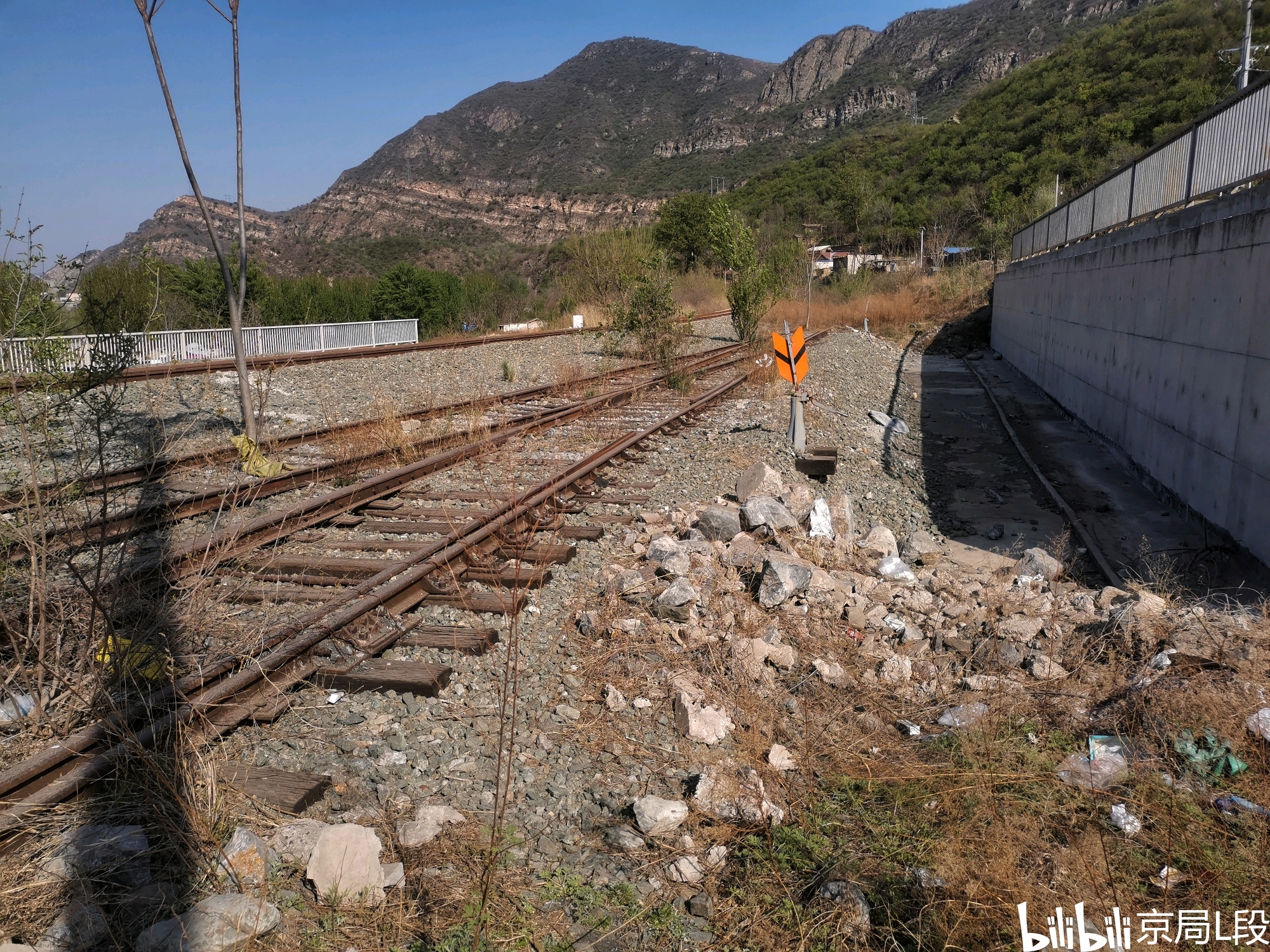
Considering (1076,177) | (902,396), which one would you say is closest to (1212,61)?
(1076,177)

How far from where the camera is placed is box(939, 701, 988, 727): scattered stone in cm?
426

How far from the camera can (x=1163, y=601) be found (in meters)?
5.24

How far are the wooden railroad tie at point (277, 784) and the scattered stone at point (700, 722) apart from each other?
5.34 feet

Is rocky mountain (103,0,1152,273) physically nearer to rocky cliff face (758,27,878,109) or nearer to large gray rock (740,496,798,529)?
rocky cliff face (758,27,878,109)

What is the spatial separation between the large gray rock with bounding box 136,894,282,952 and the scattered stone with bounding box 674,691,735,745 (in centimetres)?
195

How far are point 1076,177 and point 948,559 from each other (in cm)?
5692

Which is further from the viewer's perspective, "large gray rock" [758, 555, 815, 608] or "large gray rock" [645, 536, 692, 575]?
"large gray rock" [645, 536, 692, 575]

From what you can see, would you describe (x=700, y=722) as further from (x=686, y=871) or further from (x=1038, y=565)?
(x=1038, y=565)

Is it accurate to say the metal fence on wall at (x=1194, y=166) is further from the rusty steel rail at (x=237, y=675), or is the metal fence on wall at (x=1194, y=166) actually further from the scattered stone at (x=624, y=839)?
the scattered stone at (x=624, y=839)

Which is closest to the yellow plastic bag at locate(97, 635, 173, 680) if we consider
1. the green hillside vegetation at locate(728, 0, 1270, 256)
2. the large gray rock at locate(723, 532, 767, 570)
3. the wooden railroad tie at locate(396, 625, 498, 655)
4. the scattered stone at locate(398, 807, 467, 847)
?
the wooden railroad tie at locate(396, 625, 498, 655)

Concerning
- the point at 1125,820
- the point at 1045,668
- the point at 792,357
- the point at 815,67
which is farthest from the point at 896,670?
the point at 815,67

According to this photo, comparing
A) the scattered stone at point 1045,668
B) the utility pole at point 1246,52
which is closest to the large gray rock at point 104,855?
the scattered stone at point 1045,668

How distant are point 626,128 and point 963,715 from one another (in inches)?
6343

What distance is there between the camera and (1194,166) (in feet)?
33.4
